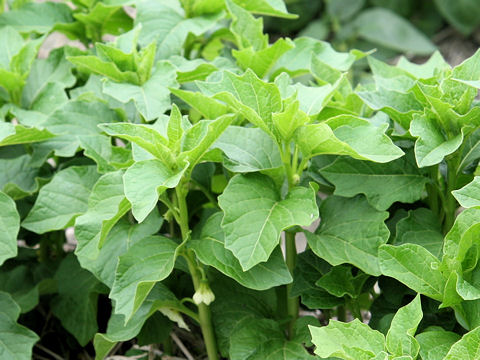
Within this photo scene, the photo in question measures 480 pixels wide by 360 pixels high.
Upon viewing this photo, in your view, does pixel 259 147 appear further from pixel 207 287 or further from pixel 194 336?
pixel 194 336

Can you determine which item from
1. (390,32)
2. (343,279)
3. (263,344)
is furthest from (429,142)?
(390,32)

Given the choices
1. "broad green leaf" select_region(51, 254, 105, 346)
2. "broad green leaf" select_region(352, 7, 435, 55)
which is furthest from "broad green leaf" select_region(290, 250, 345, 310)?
"broad green leaf" select_region(352, 7, 435, 55)

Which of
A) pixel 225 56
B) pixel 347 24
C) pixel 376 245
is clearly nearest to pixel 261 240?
pixel 376 245

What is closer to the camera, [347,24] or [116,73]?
[116,73]

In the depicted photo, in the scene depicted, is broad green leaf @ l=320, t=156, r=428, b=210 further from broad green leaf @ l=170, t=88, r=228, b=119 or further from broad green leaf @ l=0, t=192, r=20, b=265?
broad green leaf @ l=0, t=192, r=20, b=265

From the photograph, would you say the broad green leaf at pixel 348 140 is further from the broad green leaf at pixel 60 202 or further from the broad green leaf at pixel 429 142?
the broad green leaf at pixel 60 202

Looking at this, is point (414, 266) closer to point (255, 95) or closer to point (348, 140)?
point (348, 140)
